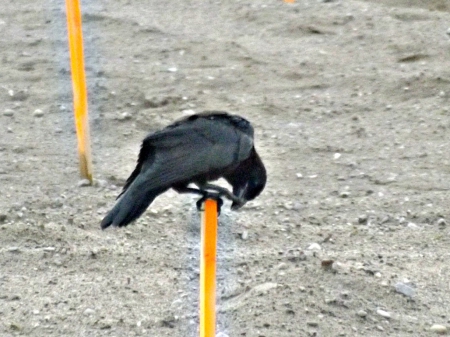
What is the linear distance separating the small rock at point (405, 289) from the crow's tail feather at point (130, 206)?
1.41m

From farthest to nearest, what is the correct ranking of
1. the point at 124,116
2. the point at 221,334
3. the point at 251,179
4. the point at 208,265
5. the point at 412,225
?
the point at 124,116
the point at 412,225
the point at 221,334
the point at 251,179
the point at 208,265

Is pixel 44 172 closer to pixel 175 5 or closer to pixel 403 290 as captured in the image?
pixel 403 290

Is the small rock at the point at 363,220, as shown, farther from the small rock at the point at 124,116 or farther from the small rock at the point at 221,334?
the small rock at the point at 124,116

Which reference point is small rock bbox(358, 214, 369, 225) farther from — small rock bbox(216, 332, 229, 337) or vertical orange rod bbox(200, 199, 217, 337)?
vertical orange rod bbox(200, 199, 217, 337)

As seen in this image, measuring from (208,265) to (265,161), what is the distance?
8.70 feet

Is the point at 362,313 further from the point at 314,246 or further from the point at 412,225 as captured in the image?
the point at 412,225

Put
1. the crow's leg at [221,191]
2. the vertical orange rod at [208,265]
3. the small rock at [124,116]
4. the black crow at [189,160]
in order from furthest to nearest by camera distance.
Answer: the small rock at [124,116], the crow's leg at [221,191], the black crow at [189,160], the vertical orange rod at [208,265]

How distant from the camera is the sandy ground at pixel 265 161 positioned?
359 cm

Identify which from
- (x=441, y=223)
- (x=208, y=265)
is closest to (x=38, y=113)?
(x=441, y=223)

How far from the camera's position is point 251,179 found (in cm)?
292

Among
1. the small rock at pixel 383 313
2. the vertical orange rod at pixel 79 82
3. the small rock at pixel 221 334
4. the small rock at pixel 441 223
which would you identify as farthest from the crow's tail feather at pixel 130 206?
the small rock at pixel 441 223

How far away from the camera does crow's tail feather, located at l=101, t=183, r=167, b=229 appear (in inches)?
98.8

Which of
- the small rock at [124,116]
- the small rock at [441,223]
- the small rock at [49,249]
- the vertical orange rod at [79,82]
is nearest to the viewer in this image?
the small rock at [49,249]

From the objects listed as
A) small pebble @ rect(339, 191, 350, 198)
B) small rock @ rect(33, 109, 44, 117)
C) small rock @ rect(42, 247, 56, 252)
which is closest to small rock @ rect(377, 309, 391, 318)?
small pebble @ rect(339, 191, 350, 198)
